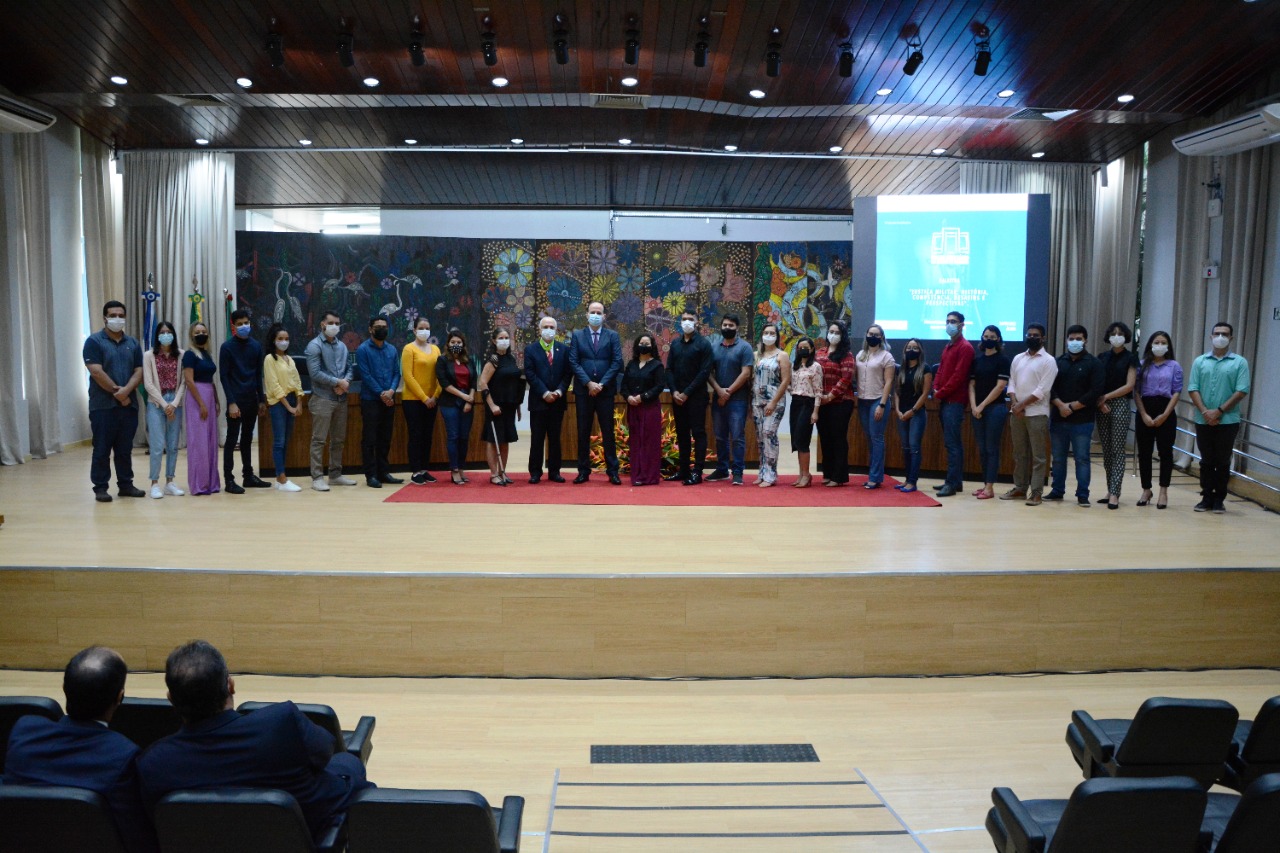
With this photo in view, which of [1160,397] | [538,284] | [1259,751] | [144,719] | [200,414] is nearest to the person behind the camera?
[144,719]

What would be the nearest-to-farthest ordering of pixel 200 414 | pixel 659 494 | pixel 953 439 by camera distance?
pixel 200 414 → pixel 659 494 → pixel 953 439

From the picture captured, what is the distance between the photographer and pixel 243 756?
2375 millimetres

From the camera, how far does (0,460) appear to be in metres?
9.49

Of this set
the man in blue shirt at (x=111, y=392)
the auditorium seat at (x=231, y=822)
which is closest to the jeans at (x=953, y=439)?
the man in blue shirt at (x=111, y=392)

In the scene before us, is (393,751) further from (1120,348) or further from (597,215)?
(597,215)

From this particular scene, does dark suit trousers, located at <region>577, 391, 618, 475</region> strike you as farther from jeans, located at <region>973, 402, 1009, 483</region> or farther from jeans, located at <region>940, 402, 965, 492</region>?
jeans, located at <region>973, 402, 1009, 483</region>

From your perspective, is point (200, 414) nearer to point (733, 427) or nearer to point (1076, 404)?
point (733, 427)

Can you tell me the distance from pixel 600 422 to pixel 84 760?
6.15 metres

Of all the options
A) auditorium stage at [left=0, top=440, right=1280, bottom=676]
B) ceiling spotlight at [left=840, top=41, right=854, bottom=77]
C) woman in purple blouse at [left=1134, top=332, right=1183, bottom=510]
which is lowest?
auditorium stage at [left=0, top=440, right=1280, bottom=676]

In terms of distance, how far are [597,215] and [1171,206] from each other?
287 inches

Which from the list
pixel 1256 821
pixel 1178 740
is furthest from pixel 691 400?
pixel 1256 821

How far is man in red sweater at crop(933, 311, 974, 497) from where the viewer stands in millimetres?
7938

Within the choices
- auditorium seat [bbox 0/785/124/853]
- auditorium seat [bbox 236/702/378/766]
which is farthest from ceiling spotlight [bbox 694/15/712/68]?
auditorium seat [bbox 0/785/124/853]

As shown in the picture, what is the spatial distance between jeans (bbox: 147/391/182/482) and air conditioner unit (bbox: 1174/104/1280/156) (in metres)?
8.53
